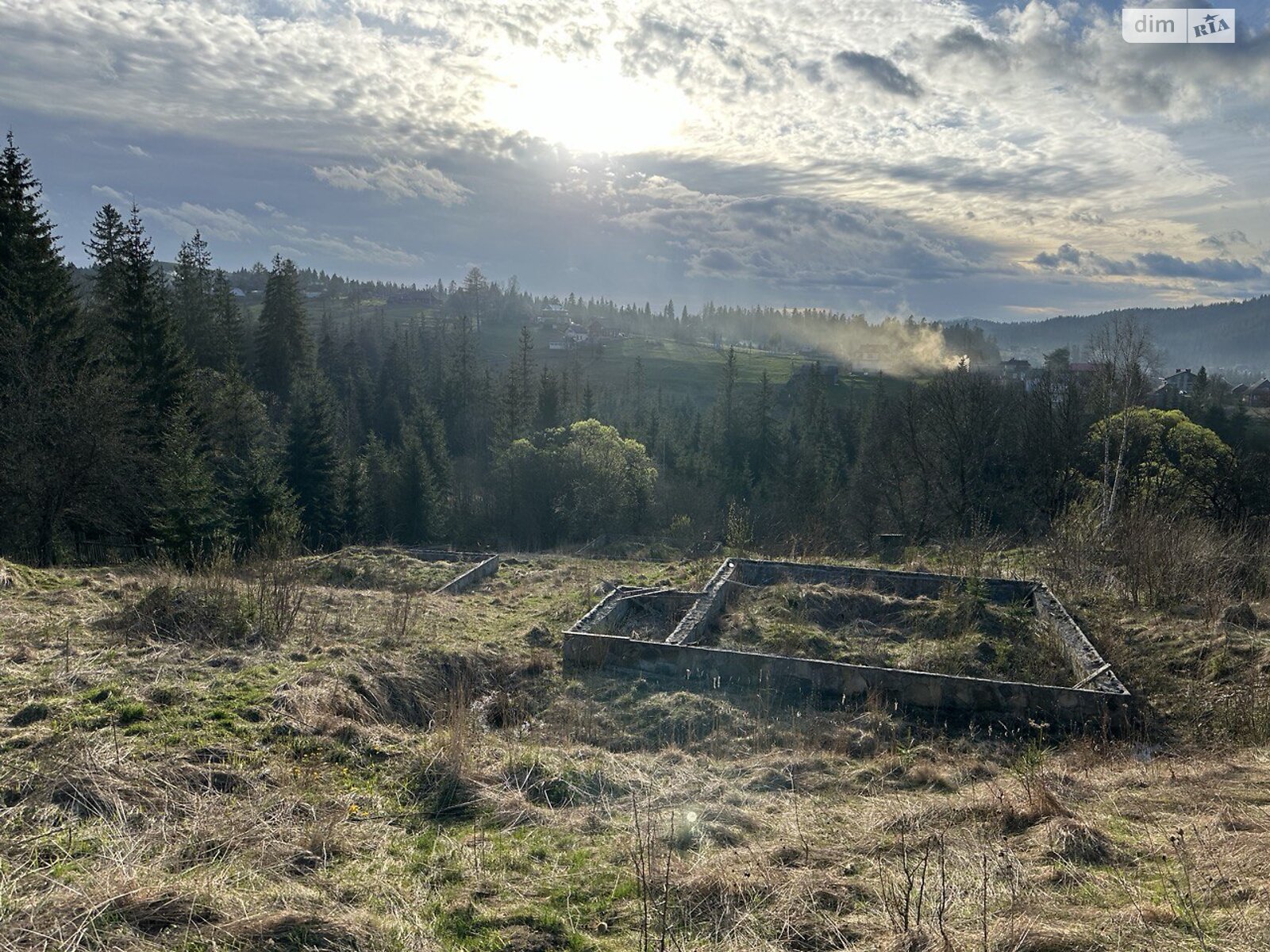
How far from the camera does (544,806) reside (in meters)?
5.61

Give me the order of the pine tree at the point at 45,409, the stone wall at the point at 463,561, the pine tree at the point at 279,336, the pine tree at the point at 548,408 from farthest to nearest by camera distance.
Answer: the pine tree at the point at 548,408 → the pine tree at the point at 279,336 → the pine tree at the point at 45,409 → the stone wall at the point at 463,561

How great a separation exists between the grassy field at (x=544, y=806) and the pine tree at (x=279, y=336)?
39.5 m

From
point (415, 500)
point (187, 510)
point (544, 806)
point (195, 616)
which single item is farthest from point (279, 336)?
point (544, 806)

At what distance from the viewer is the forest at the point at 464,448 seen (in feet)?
61.6

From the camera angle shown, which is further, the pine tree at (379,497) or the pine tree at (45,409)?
the pine tree at (379,497)

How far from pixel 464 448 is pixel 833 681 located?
162 feet

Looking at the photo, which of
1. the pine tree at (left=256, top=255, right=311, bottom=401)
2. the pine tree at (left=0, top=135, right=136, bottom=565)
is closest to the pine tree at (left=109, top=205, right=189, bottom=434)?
the pine tree at (left=0, top=135, right=136, bottom=565)

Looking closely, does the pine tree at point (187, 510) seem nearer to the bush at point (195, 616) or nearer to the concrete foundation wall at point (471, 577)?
the concrete foundation wall at point (471, 577)

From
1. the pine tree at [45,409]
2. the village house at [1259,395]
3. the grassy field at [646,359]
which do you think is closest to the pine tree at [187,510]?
the pine tree at [45,409]

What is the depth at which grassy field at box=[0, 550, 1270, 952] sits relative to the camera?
12.3 feet

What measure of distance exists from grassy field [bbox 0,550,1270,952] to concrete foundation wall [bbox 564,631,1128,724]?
0.57 metres

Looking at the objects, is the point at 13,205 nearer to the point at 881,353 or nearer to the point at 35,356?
the point at 35,356

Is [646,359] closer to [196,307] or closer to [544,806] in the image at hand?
[196,307]

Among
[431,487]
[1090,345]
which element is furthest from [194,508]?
[1090,345]
